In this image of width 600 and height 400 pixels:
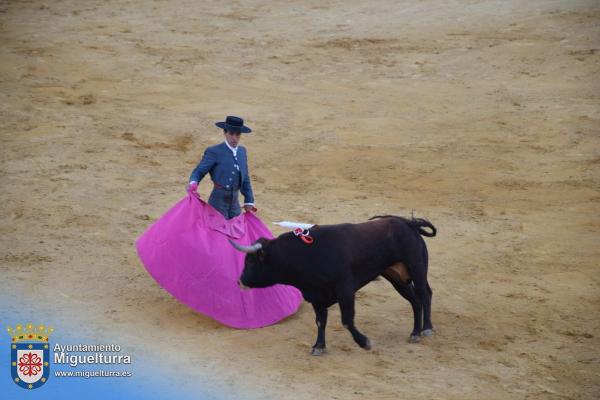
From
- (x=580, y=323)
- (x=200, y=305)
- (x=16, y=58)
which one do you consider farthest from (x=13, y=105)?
(x=580, y=323)

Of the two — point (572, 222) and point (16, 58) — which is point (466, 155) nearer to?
point (572, 222)

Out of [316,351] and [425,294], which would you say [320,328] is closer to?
[316,351]

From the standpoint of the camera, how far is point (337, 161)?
41.9 ft

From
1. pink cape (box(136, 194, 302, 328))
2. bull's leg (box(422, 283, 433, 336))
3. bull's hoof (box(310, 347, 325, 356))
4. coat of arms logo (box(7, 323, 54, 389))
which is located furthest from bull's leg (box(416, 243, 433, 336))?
coat of arms logo (box(7, 323, 54, 389))


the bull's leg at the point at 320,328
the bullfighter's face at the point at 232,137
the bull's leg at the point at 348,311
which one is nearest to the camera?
the bull's leg at the point at 348,311

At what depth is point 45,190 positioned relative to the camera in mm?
11352

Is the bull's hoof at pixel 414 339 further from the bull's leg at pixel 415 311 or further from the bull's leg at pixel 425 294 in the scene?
the bull's leg at pixel 425 294

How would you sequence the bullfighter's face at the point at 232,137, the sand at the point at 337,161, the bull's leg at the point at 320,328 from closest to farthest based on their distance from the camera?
1. the bull's leg at the point at 320,328
2. the sand at the point at 337,161
3. the bullfighter's face at the point at 232,137

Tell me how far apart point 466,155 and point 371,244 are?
530 centimetres

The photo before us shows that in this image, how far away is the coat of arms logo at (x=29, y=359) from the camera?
A: 734 centimetres

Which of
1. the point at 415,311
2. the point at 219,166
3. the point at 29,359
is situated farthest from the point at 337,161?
the point at 29,359

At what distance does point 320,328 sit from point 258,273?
65 cm

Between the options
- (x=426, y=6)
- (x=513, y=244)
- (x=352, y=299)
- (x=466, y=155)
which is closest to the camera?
(x=352, y=299)

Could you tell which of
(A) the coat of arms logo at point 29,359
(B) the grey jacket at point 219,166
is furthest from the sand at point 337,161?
(B) the grey jacket at point 219,166
